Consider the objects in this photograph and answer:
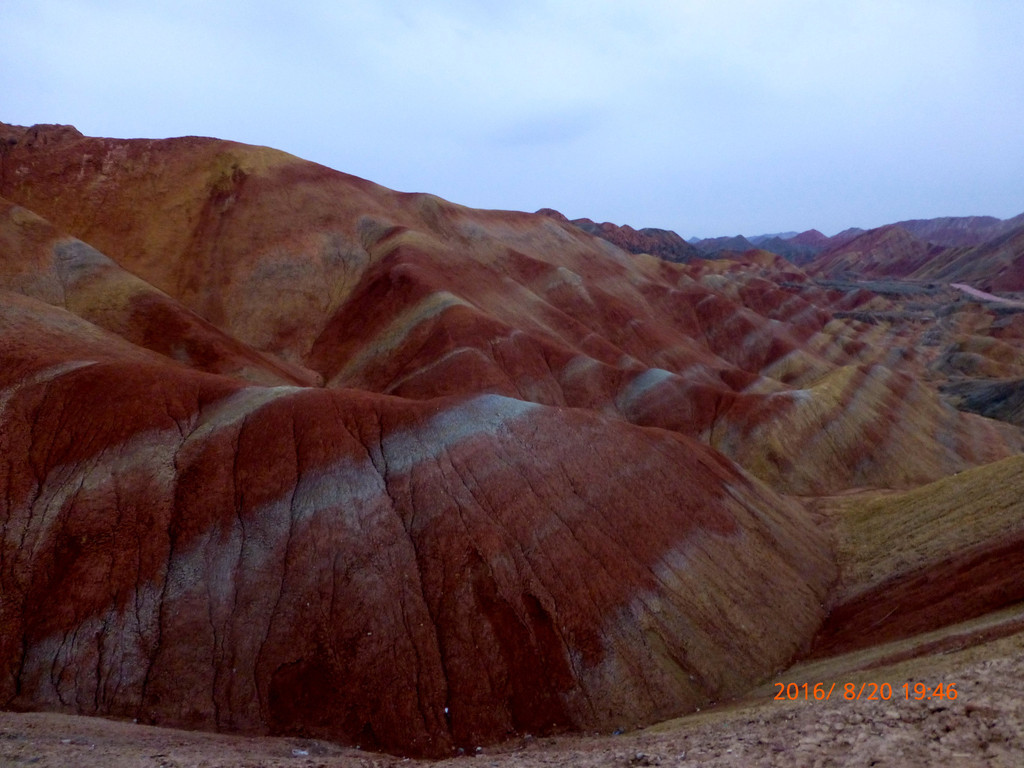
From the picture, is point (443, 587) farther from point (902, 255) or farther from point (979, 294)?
point (902, 255)

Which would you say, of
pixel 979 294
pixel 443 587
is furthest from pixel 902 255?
pixel 443 587

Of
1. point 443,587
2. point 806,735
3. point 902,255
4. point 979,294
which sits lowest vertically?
point 443,587

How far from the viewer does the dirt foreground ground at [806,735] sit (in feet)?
29.9

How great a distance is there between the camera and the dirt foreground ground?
9.12m

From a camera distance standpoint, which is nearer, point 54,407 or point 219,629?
point 219,629

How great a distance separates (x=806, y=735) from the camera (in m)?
10.3

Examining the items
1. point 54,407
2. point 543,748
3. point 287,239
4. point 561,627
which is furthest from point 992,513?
point 287,239

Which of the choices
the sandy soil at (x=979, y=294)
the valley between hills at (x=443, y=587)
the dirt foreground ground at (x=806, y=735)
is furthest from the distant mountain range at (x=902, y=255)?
the dirt foreground ground at (x=806, y=735)

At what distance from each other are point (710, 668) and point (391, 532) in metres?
9.97

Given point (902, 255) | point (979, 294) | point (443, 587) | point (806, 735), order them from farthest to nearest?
point (902, 255), point (979, 294), point (443, 587), point (806, 735)

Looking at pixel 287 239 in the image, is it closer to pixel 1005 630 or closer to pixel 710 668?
pixel 710 668

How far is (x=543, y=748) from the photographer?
1644 cm

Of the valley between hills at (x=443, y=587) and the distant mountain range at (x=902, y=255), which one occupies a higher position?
the distant mountain range at (x=902, y=255)

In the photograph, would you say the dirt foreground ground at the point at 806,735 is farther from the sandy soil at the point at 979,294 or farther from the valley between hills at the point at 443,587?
the sandy soil at the point at 979,294
